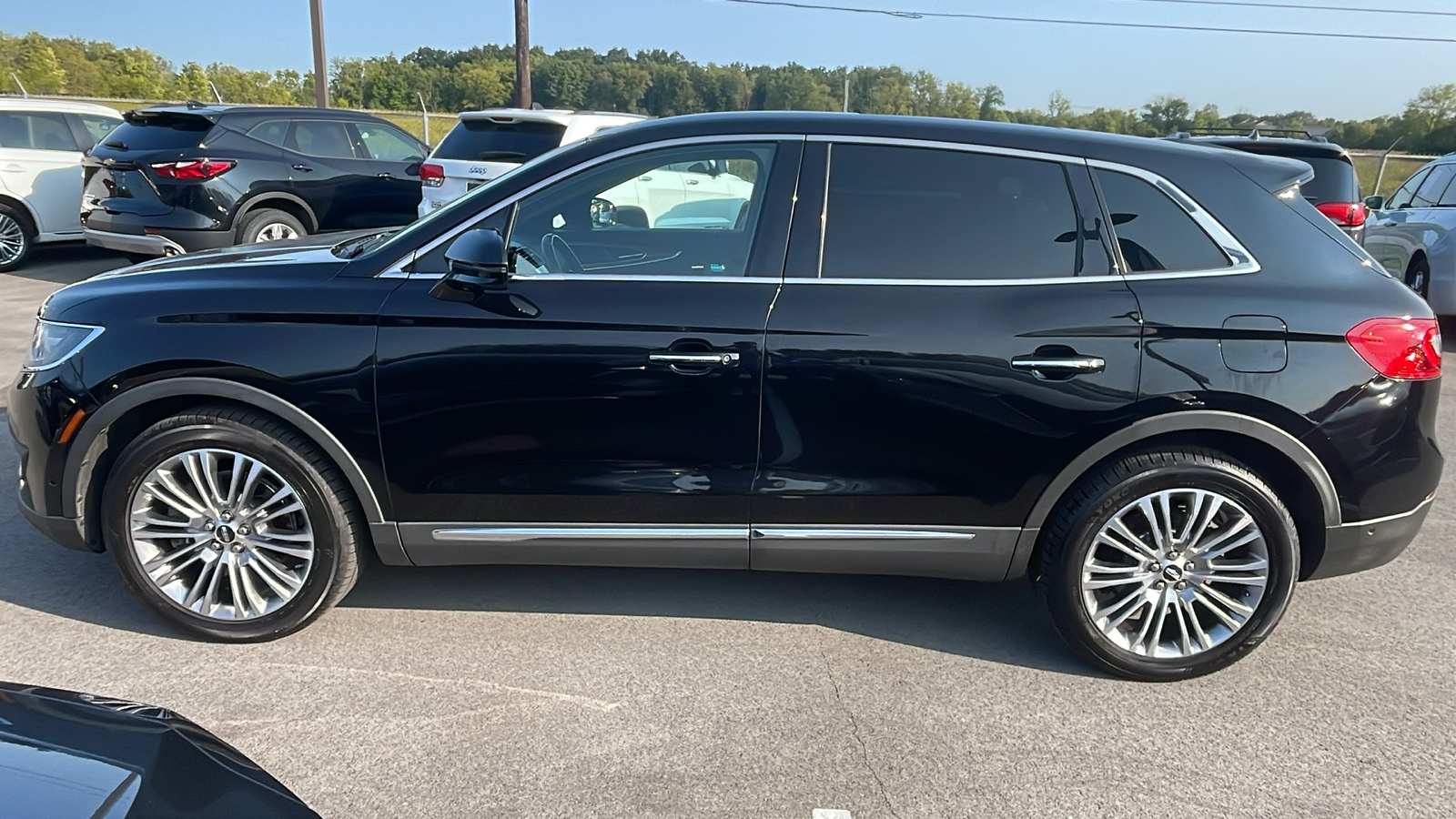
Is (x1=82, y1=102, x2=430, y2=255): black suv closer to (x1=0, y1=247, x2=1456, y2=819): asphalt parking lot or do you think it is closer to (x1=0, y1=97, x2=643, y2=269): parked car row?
(x1=0, y1=97, x2=643, y2=269): parked car row

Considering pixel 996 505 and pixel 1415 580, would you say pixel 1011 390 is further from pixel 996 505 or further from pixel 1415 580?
pixel 1415 580

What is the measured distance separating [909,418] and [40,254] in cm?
1284

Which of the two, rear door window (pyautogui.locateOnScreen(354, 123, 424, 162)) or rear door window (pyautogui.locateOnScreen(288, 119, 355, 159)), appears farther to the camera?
rear door window (pyautogui.locateOnScreen(354, 123, 424, 162))

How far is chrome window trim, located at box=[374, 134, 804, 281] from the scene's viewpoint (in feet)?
10.7

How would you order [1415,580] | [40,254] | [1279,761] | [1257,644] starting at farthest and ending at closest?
[40,254] → [1415,580] → [1257,644] → [1279,761]

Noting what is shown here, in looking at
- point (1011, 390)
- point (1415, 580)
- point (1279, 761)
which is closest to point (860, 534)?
point (1011, 390)

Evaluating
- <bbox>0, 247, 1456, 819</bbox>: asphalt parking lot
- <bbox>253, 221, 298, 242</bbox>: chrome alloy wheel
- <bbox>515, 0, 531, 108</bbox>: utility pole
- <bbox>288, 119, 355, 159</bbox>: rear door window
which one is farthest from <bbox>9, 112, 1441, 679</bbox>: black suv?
<bbox>515, 0, 531, 108</bbox>: utility pole

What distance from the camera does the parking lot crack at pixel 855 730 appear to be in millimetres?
2707

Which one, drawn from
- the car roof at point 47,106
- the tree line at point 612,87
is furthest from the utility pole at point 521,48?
the car roof at point 47,106

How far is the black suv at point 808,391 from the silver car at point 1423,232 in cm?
693

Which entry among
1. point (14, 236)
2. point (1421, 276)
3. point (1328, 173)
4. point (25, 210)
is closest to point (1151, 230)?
point (1328, 173)

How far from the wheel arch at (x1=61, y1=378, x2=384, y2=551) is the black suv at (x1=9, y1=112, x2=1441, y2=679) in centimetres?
1

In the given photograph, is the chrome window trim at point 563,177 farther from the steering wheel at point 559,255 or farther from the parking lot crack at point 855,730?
the parking lot crack at point 855,730

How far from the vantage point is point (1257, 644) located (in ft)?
11.1
